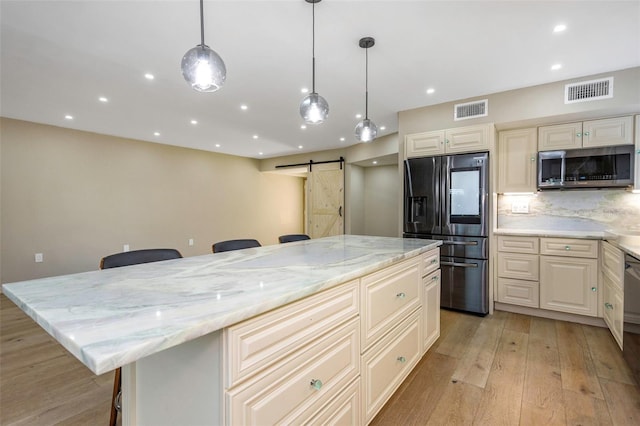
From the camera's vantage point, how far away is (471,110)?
140 inches

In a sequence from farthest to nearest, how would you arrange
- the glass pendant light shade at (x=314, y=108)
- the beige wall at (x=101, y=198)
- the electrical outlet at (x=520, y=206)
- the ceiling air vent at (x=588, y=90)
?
the beige wall at (x=101, y=198)
the electrical outlet at (x=520, y=206)
the ceiling air vent at (x=588, y=90)
the glass pendant light shade at (x=314, y=108)

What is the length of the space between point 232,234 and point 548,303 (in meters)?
6.27

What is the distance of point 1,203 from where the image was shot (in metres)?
4.29

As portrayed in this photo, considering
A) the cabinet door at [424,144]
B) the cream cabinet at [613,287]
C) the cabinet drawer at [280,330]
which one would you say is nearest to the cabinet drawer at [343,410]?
the cabinet drawer at [280,330]

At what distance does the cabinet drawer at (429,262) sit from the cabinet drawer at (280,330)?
3.62 ft

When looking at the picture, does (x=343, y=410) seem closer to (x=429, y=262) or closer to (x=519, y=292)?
(x=429, y=262)

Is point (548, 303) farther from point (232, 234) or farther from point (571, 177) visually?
point (232, 234)

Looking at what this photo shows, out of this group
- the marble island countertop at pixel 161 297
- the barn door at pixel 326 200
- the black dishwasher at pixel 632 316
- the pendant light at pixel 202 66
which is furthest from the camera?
the barn door at pixel 326 200

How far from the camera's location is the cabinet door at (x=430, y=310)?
2.31 meters

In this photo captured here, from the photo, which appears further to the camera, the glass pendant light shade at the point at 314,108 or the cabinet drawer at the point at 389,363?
the glass pendant light shade at the point at 314,108

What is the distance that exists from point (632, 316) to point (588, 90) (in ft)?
7.24

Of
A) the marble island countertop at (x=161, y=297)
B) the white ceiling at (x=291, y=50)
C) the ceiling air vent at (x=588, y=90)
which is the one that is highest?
the white ceiling at (x=291, y=50)

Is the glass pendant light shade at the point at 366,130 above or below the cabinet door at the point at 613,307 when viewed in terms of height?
above

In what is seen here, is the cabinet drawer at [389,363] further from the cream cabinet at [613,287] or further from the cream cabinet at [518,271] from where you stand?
the cream cabinet at [518,271]
